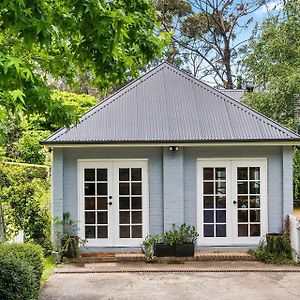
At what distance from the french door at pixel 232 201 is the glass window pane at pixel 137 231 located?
1.40 m

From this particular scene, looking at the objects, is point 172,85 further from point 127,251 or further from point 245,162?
point 127,251

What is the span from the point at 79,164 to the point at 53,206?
1.08m

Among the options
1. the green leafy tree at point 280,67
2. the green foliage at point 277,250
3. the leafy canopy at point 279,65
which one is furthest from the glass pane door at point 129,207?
the leafy canopy at point 279,65

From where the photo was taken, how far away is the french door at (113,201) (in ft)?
33.3

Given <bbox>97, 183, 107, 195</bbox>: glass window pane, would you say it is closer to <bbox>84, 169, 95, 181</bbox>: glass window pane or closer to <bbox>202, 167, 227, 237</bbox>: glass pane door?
<bbox>84, 169, 95, 181</bbox>: glass window pane

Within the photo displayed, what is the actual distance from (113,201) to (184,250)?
191 cm

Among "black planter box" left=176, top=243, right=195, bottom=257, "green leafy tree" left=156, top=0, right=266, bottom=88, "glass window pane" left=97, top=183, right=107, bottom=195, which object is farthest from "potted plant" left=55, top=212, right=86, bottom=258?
"green leafy tree" left=156, top=0, right=266, bottom=88

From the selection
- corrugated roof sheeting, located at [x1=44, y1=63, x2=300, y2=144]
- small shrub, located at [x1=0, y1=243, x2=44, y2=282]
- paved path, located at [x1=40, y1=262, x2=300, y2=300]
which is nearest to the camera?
small shrub, located at [x1=0, y1=243, x2=44, y2=282]

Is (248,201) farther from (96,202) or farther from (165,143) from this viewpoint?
(96,202)

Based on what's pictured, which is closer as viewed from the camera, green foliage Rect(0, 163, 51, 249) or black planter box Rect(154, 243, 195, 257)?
black planter box Rect(154, 243, 195, 257)

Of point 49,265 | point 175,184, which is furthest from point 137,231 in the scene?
point 49,265

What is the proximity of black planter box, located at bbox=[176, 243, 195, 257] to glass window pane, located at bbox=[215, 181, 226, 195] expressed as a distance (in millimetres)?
1405

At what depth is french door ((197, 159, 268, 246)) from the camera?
10.2m

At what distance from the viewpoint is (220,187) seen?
33.7 feet
